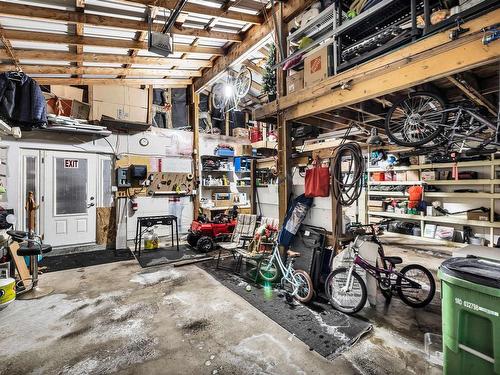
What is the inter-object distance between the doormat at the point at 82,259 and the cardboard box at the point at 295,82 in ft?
15.0

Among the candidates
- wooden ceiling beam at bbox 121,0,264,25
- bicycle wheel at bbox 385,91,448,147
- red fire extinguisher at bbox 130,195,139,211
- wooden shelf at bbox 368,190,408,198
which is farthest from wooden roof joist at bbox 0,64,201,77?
wooden shelf at bbox 368,190,408,198

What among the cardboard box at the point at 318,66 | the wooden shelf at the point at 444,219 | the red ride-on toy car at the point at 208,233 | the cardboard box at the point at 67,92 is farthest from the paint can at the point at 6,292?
the wooden shelf at the point at 444,219

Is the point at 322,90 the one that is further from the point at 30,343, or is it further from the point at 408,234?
the point at 408,234

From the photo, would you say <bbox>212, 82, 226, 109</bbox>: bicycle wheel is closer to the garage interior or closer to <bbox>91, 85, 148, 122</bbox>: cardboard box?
the garage interior

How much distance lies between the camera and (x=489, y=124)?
274cm

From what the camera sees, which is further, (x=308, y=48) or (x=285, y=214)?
(x=285, y=214)

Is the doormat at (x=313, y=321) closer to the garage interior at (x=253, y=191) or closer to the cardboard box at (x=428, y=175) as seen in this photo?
the garage interior at (x=253, y=191)

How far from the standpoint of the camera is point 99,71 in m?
5.43

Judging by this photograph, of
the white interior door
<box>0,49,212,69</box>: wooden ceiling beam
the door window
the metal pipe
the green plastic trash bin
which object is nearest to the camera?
the green plastic trash bin

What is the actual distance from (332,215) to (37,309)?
396 cm

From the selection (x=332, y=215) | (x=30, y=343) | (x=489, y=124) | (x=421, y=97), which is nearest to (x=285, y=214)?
(x=332, y=215)

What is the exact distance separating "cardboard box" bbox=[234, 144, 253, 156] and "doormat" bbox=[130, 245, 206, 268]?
10.9 ft

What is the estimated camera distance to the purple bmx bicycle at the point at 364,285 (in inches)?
119

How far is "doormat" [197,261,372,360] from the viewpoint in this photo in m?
2.46
